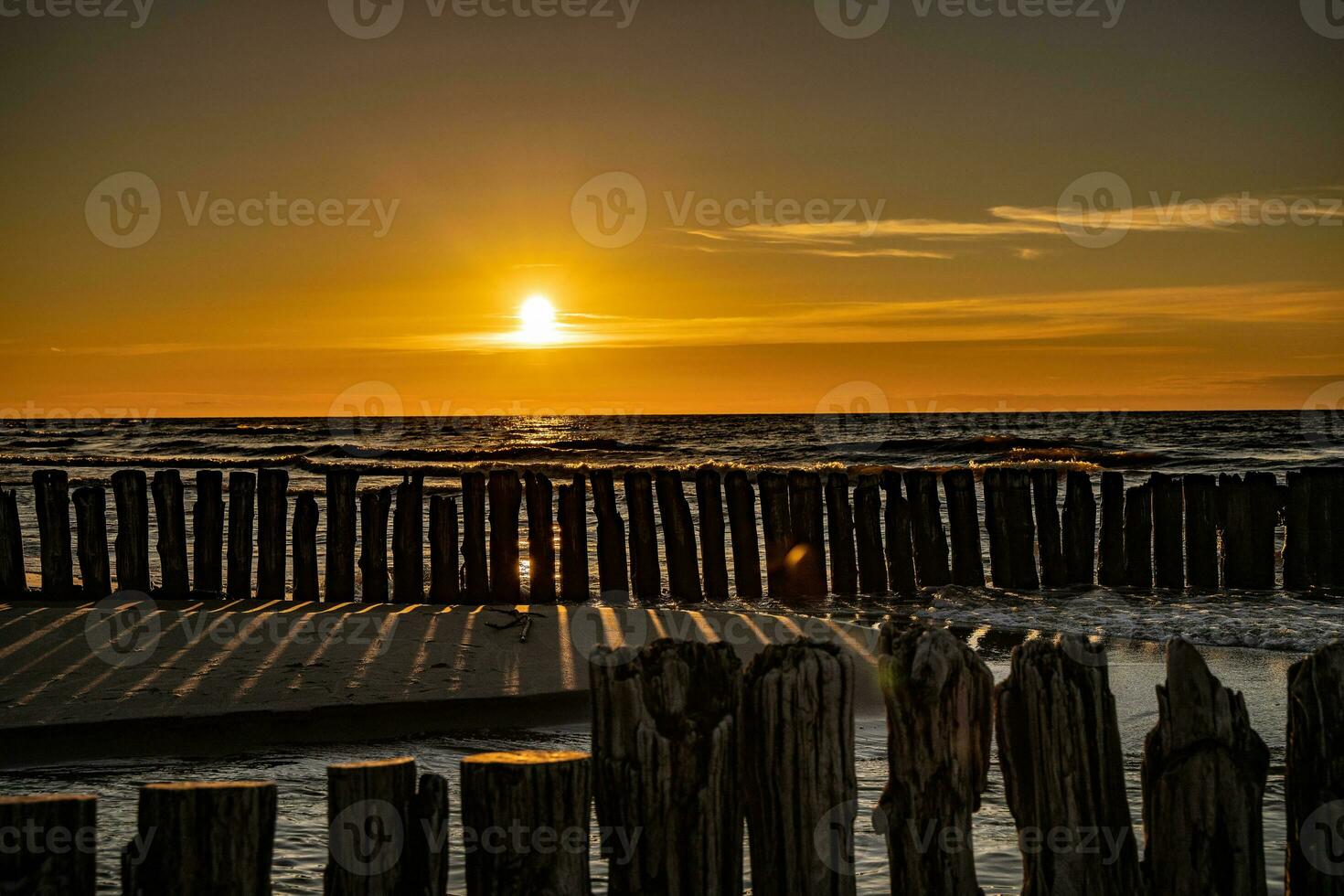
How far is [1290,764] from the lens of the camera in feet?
9.81

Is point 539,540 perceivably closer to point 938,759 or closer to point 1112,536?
point 1112,536

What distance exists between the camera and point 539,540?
955 centimetres

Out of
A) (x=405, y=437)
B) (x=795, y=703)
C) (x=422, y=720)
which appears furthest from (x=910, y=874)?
(x=405, y=437)

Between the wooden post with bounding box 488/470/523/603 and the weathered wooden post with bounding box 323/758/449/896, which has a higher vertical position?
the wooden post with bounding box 488/470/523/603

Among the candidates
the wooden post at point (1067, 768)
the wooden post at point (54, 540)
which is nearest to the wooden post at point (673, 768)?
the wooden post at point (1067, 768)

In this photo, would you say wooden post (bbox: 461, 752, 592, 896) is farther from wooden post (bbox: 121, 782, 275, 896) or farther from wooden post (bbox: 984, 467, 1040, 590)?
wooden post (bbox: 984, 467, 1040, 590)

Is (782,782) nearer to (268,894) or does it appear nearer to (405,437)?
(268,894)

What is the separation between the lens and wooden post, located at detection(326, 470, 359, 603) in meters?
9.27

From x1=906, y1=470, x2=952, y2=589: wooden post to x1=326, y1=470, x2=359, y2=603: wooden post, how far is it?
519cm

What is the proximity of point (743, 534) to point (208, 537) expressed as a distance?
4.78m

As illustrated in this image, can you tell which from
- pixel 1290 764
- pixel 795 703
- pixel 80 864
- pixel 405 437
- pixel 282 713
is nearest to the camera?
pixel 80 864

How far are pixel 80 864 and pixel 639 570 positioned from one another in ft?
24.2

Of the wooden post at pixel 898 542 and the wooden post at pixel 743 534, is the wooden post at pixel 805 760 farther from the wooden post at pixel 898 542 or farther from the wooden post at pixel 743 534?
the wooden post at pixel 898 542

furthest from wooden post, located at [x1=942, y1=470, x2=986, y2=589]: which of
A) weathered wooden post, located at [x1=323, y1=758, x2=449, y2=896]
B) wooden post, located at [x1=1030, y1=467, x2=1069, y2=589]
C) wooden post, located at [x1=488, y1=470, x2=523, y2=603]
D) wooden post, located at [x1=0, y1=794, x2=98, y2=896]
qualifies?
wooden post, located at [x1=0, y1=794, x2=98, y2=896]
